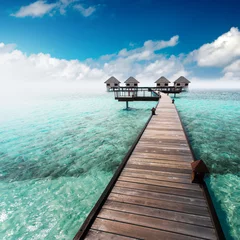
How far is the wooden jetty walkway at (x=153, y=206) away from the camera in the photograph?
2719 mm

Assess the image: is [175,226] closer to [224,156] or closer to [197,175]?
[197,175]

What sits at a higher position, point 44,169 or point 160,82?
point 160,82

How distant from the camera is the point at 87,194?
5.74 metres

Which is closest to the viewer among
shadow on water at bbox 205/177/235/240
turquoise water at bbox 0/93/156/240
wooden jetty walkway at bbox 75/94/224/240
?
wooden jetty walkway at bbox 75/94/224/240

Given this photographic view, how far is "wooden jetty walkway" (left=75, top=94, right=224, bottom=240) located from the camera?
2719mm

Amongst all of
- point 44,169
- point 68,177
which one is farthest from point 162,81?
point 68,177

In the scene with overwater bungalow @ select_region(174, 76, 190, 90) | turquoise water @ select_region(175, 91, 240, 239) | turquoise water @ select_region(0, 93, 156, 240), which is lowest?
turquoise water @ select_region(0, 93, 156, 240)

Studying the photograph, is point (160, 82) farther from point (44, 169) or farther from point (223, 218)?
point (223, 218)

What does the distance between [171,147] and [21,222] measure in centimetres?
610

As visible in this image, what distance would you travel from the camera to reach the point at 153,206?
130 inches

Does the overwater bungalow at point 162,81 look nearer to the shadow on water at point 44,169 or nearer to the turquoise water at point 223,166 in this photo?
the turquoise water at point 223,166

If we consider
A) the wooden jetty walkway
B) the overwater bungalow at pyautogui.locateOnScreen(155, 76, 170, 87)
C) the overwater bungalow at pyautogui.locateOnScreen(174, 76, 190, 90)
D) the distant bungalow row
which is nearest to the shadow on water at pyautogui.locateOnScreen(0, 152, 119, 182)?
the wooden jetty walkway

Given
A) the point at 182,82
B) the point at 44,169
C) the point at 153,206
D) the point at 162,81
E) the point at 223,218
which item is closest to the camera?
the point at 153,206

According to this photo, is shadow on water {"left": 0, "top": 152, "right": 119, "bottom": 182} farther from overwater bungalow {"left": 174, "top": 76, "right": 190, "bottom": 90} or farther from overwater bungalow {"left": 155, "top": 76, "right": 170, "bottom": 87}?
overwater bungalow {"left": 174, "top": 76, "right": 190, "bottom": 90}
